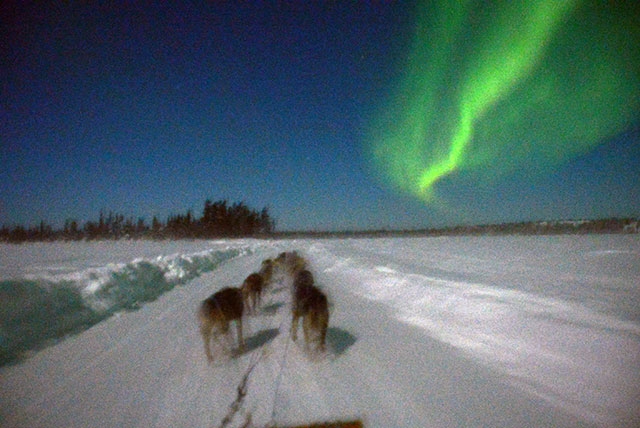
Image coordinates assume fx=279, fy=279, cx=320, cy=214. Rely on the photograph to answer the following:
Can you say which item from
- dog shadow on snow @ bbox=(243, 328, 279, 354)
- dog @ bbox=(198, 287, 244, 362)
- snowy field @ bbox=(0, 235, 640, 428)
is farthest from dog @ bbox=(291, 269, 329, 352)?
dog @ bbox=(198, 287, 244, 362)

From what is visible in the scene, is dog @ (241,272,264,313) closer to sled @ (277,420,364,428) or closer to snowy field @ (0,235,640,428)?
snowy field @ (0,235,640,428)

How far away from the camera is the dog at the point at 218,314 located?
168 inches

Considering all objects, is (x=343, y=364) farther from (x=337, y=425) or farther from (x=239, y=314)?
(x=239, y=314)

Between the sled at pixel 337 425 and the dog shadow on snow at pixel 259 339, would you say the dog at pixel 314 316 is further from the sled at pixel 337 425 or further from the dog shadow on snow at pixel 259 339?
the sled at pixel 337 425

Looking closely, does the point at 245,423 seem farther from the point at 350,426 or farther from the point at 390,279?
the point at 390,279

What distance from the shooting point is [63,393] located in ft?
11.2

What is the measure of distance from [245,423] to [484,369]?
3.27m

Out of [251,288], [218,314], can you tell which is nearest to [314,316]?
[218,314]

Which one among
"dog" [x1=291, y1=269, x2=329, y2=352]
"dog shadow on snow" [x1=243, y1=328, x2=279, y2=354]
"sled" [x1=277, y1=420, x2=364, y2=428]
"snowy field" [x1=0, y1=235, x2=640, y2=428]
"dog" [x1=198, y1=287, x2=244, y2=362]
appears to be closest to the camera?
"sled" [x1=277, y1=420, x2=364, y2=428]

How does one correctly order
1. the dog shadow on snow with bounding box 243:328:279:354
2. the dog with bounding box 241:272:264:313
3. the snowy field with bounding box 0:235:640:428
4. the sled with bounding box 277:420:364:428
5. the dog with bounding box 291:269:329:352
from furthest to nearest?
the dog with bounding box 241:272:264:313 < the dog shadow on snow with bounding box 243:328:279:354 < the dog with bounding box 291:269:329:352 < the snowy field with bounding box 0:235:640:428 < the sled with bounding box 277:420:364:428

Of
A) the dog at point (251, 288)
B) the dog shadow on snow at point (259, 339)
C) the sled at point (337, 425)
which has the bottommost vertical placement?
the dog shadow on snow at point (259, 339)

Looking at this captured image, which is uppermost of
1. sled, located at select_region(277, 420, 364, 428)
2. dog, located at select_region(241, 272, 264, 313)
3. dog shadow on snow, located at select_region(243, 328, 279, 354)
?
dog, located at select_region(241, 272, 264, 313)

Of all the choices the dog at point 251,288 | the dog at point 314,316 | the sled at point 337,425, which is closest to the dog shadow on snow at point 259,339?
the dog at point 314,316

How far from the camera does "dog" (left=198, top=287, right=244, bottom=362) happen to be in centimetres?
426
